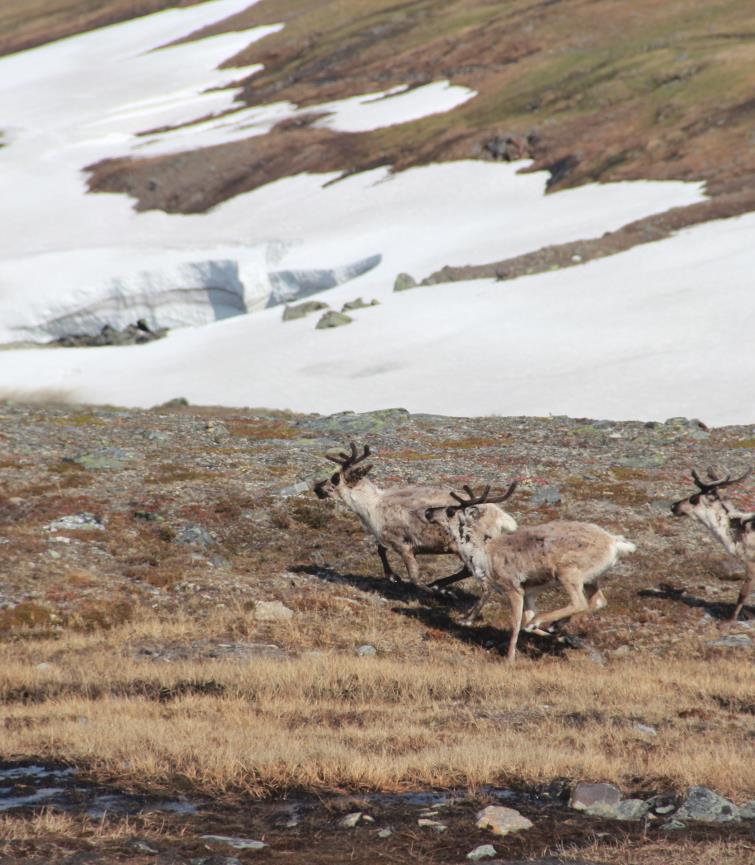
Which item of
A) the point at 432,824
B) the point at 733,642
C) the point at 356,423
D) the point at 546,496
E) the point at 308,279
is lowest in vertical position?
the point at 308,279

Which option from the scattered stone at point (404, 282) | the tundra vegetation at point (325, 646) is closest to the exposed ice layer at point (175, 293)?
the scattered stone at point (404, 282)

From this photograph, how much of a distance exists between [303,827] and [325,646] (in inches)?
330

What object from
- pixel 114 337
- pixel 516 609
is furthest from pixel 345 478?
pixel 114 337

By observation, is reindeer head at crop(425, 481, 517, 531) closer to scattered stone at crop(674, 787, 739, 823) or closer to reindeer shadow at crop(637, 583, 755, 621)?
reindeer shadow at crop(637, 583, 755, 621)

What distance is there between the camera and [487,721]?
599 inches

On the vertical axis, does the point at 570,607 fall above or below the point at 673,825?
below

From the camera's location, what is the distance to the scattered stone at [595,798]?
1171 cm

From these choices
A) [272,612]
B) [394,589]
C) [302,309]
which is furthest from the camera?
[302,309]

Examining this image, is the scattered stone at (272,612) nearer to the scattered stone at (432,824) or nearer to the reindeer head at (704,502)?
the reindeer head at (704,502)

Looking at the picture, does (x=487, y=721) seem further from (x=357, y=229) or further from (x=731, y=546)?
(x=357, y=229)

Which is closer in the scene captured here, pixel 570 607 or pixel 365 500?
pixel 570 607

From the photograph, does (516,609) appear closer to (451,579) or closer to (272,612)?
(451,579)

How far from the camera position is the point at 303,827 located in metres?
11.2

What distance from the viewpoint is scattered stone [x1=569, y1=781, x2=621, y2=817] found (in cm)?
1171
